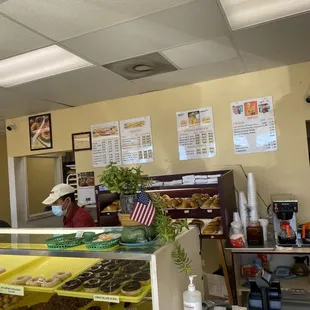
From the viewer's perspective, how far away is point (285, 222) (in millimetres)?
2529

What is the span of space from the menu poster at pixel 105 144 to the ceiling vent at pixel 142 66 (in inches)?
36.9

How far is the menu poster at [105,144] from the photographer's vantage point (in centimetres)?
377

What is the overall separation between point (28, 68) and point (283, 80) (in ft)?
8.01

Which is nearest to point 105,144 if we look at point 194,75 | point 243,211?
point 194,75

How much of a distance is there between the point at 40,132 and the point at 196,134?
230 centimetres

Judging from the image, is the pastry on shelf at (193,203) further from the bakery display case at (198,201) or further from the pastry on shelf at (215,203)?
the pastry on shelf at (215,203)

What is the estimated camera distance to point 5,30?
76.8 inches

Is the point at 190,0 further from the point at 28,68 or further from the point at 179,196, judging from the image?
the point at 179,196

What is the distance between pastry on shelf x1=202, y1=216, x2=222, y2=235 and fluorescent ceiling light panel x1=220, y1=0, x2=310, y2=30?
168 cm

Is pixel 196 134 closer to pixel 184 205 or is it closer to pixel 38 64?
pixel 184 205

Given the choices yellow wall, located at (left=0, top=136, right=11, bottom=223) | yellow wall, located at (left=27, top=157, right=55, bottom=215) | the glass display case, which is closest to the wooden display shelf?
the glass display case

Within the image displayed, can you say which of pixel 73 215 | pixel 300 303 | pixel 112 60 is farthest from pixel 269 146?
pixel 73 215

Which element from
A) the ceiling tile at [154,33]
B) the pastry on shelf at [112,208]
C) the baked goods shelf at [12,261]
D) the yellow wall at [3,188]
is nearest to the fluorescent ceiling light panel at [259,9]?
the ceiling tile at [154,33]

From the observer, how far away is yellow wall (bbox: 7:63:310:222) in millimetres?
2965
